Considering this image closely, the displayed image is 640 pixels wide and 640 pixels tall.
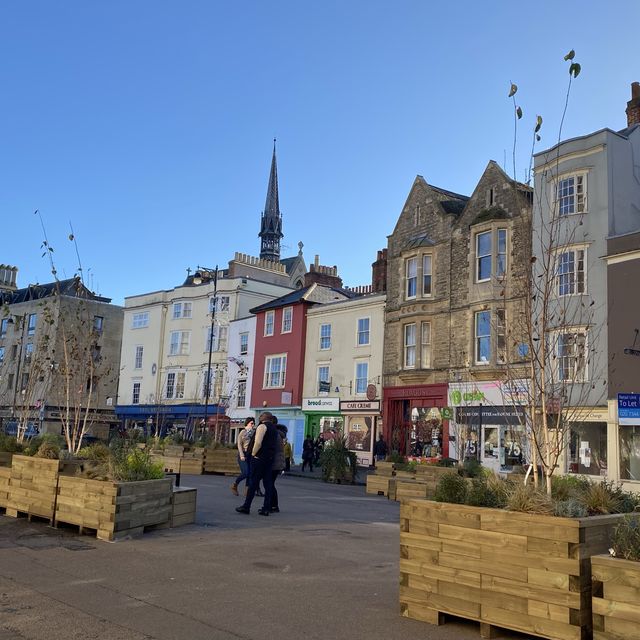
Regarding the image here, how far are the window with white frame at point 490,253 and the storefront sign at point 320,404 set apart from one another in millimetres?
11144

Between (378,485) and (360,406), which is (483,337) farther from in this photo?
(378,485)

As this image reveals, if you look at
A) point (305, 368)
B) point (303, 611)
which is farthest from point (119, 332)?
point (303, 611)

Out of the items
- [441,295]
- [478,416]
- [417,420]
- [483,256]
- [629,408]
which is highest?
[483,256]

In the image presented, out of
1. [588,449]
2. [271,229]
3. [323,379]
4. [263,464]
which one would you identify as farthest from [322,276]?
[271,229]

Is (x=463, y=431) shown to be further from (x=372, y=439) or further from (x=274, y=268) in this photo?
(x=274, y=268)

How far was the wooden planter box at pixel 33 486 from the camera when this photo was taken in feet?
34.6

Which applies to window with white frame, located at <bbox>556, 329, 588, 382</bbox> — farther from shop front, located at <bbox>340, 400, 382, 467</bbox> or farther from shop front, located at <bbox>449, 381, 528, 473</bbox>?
shop front, located at <bbox>340, 400, 382, 467</bbox>

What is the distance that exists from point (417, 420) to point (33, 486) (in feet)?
80.1

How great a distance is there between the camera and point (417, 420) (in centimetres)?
3350

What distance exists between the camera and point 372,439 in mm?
36188

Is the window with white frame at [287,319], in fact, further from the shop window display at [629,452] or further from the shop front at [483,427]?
the shop window display at [629,452]

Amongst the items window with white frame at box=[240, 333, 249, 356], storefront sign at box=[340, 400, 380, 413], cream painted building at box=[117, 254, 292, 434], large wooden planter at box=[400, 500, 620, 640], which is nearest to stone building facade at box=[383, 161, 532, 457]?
storefront sign at box=[340, 400, 380, 413]

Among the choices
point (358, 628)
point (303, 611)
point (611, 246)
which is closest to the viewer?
point (358, 628)

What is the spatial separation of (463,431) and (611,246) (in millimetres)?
9103
